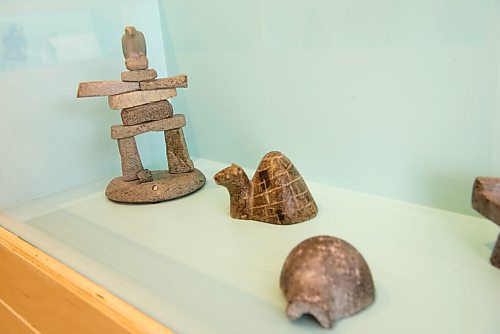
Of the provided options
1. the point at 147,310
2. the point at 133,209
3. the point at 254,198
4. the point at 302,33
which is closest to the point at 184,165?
the point at 133,209

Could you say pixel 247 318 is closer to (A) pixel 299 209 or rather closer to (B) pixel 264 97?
(A) pixel 299 209

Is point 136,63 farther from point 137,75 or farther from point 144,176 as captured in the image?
point 144,176

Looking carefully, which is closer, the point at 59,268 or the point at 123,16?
the point at 59,268

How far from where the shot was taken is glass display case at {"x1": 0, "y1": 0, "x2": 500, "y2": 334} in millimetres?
677

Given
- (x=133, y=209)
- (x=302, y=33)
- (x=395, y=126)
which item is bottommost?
(x=133, y=209)

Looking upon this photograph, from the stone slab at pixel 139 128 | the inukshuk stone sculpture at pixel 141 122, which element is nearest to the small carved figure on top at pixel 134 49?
the inukshuk stone sculpture at pixel 141 122

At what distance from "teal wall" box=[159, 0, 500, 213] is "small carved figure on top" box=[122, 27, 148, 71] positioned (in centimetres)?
22

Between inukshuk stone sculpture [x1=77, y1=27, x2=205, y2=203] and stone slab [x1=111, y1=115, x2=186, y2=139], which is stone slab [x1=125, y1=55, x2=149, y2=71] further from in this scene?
stone slab [x1=111, y1=115, x2=186, y2=139]

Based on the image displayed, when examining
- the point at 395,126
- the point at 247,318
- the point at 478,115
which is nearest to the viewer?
the point at 247,318

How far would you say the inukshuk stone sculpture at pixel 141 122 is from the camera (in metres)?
1.03

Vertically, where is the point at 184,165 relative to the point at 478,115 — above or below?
below

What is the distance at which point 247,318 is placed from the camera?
0.61 metres

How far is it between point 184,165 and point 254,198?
0.90 ft

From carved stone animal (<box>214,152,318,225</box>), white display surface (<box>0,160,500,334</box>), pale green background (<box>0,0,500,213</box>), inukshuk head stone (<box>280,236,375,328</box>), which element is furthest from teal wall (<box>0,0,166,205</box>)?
inukshuk head stone (<box>280,236,375,328</box>)
